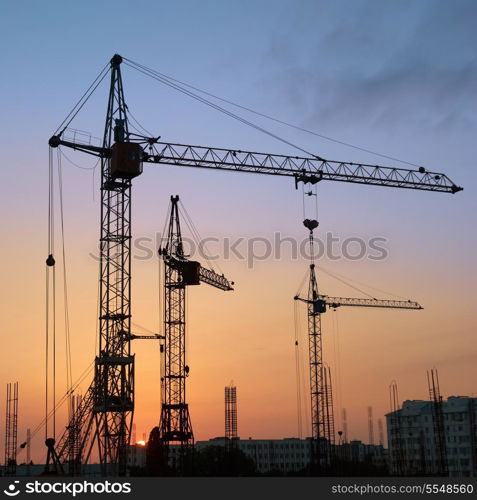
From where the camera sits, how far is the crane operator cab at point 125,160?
6222cm

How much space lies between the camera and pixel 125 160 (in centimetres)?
6238

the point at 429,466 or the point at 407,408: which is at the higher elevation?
the point at 407,408

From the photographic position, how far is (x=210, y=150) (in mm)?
80625

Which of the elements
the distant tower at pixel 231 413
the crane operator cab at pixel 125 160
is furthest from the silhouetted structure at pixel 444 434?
the crane operator cab at pixel 125 160

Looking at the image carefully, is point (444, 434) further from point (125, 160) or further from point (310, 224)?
point (125, 160)

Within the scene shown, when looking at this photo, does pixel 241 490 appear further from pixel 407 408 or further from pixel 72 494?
pixel 407 408

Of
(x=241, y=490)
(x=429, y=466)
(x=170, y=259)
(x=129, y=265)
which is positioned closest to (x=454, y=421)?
(x=429, y=466)

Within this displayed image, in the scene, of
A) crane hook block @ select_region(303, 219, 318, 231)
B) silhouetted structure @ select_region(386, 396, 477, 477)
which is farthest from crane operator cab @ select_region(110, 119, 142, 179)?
silhouetted structure @ select_region(386, 396, 477, 477)

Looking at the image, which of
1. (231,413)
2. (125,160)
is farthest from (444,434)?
(125,160)

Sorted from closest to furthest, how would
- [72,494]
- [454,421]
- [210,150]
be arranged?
[72,494] → [210,150] → [454,421]

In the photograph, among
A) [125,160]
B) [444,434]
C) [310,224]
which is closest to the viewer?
[125,160]

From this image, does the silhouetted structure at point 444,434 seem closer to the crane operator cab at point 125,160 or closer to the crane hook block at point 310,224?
the crane hook block at point 310,224

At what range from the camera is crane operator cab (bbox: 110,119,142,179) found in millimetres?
62219

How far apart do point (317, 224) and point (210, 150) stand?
1790cm
